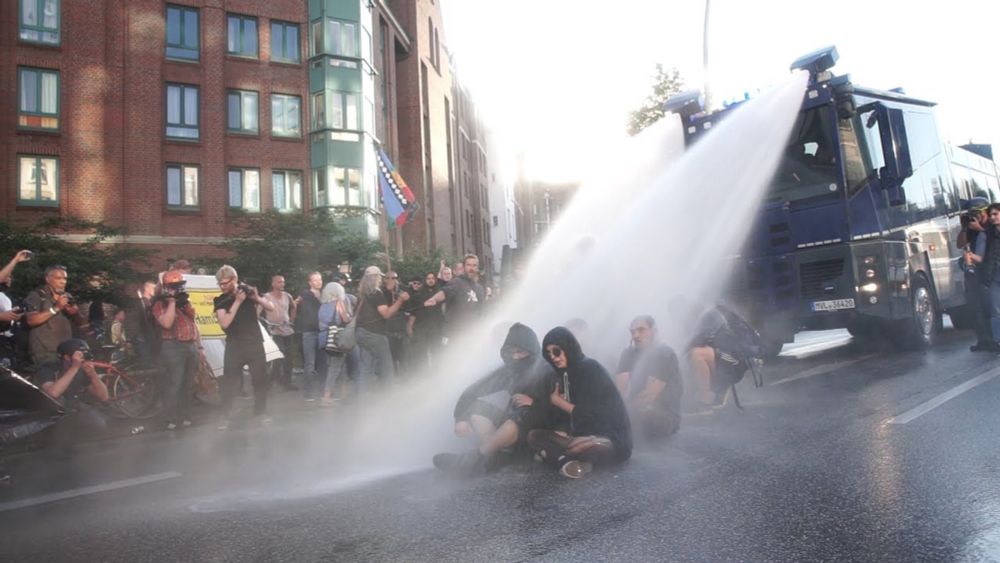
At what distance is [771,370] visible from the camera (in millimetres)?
10000

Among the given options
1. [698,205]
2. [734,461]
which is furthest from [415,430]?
[698,205]

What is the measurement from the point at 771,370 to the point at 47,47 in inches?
970

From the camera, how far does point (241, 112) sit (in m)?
27.5

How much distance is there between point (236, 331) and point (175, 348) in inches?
37.1

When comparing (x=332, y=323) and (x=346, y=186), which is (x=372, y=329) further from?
(x=346, y=186)

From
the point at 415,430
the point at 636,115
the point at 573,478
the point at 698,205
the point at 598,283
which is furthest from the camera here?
the point at 636,115

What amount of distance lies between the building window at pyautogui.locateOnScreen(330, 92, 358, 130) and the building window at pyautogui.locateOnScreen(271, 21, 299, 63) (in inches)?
89.6

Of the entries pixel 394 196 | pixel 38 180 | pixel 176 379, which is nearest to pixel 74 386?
pixel 176 379

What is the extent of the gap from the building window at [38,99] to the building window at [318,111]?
8.34 m

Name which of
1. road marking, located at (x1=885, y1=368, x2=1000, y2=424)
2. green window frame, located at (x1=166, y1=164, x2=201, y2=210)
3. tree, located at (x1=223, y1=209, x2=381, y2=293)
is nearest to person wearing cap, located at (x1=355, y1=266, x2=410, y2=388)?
road marking, located at (x1=885, y1=368, x2=1000, y2=424)

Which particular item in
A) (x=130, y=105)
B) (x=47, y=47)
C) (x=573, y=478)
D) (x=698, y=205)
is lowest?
(x=573, y=478)

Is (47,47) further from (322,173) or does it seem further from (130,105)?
(322,173)

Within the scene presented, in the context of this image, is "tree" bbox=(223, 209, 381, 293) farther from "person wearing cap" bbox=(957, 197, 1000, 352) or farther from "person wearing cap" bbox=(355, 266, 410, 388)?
"person wearing cap" bbox=(957, 197, 1000, 352)

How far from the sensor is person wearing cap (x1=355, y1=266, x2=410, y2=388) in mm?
9375
